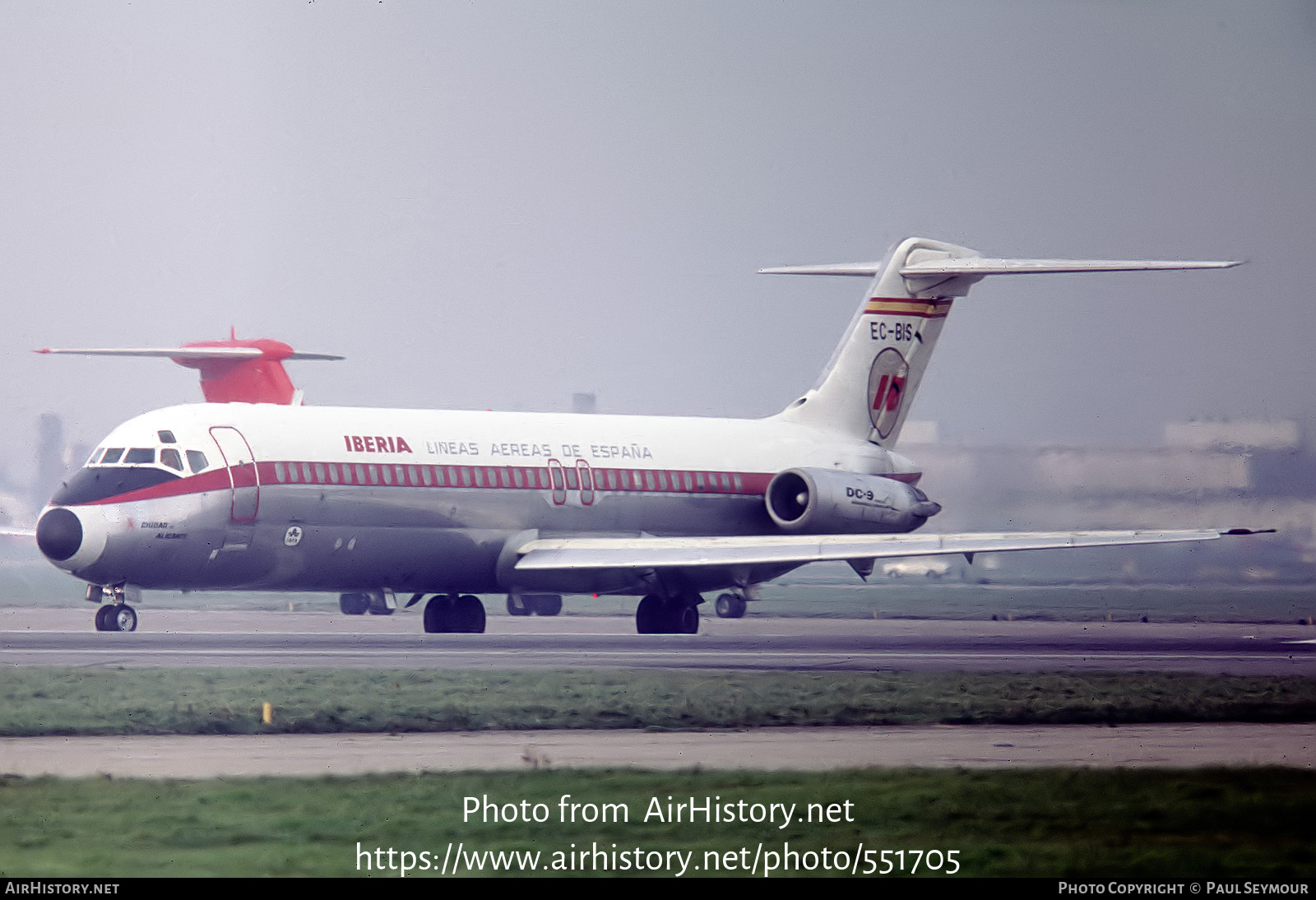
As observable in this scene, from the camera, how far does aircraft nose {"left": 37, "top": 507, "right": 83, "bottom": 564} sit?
99.7ft

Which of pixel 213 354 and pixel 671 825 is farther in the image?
pixel 213 354

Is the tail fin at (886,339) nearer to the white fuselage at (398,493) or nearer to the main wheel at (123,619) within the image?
the white fuselage at (398,493)

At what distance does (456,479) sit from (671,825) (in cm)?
2293

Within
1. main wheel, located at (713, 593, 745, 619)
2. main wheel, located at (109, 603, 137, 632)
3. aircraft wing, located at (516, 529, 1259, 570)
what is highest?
aircraft wing, located at (516, 529, 1259, 570)

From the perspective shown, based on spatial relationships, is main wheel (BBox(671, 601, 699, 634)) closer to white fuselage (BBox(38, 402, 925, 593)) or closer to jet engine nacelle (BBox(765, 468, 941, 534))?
white fuselage (BBox(38, 402, 925, 593))

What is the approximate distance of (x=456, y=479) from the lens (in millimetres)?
35000

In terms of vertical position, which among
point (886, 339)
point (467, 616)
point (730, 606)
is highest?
point (886, 339)

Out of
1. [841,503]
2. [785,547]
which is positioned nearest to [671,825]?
[785,547]

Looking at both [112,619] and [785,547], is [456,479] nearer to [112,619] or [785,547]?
[785,547]

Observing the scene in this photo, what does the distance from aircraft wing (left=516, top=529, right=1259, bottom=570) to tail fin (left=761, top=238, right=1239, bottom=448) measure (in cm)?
622

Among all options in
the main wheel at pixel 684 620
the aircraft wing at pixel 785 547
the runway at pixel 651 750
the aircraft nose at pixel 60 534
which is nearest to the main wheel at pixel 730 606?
the main wheel at pixel 684 620

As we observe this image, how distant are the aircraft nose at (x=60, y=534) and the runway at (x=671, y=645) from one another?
1.47 metres

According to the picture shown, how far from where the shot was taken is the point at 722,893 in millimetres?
10688

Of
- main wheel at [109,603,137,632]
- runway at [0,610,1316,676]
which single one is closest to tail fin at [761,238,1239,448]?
runway at [0,610,1316,676]
